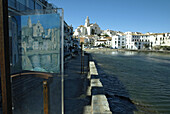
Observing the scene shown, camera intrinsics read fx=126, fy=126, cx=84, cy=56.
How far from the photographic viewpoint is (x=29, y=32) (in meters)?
3.00

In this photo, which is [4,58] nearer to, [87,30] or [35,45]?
[35,45]

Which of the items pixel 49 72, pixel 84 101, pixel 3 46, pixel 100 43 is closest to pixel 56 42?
pixel 49 72

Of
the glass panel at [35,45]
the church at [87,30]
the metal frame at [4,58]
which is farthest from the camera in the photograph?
the church at [87,30]

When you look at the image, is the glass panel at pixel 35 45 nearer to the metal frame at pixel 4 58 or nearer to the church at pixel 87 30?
the metal frame at pixel 4 58

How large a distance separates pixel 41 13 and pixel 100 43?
103736 mm

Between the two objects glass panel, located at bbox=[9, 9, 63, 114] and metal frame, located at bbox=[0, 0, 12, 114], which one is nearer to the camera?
metal frame, located at bbox=[0, 0, 12, 114]

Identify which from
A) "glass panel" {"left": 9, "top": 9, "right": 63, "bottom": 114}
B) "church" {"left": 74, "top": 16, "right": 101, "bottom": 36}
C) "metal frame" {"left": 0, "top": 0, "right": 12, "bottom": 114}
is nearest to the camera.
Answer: "metal frame" {"left": 0, "top": 0, "right": 12, "bottom": 114}

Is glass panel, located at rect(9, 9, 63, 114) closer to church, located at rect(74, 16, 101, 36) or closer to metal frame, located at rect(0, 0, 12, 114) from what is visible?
metal frame, located at rect(0, 0, 12, 114)

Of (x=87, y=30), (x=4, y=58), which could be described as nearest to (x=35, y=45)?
(x=4, y=58)

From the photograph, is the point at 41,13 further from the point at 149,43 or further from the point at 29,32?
the point at 149,43

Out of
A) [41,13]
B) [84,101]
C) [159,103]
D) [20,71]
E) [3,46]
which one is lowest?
[159,103]

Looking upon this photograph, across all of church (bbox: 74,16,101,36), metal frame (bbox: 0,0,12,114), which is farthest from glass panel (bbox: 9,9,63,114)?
church (bbox: 74,16,101,36)

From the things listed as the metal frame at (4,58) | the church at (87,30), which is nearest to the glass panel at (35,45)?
the metal frame at (4,58)

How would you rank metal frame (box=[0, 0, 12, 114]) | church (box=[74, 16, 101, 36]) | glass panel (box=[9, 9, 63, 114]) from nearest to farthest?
metal frame (box=[0, 0, 12, 114]) < glass panel (box=[9, 9, 63, 114]) < church (box=[74, 16, 101, 36])
